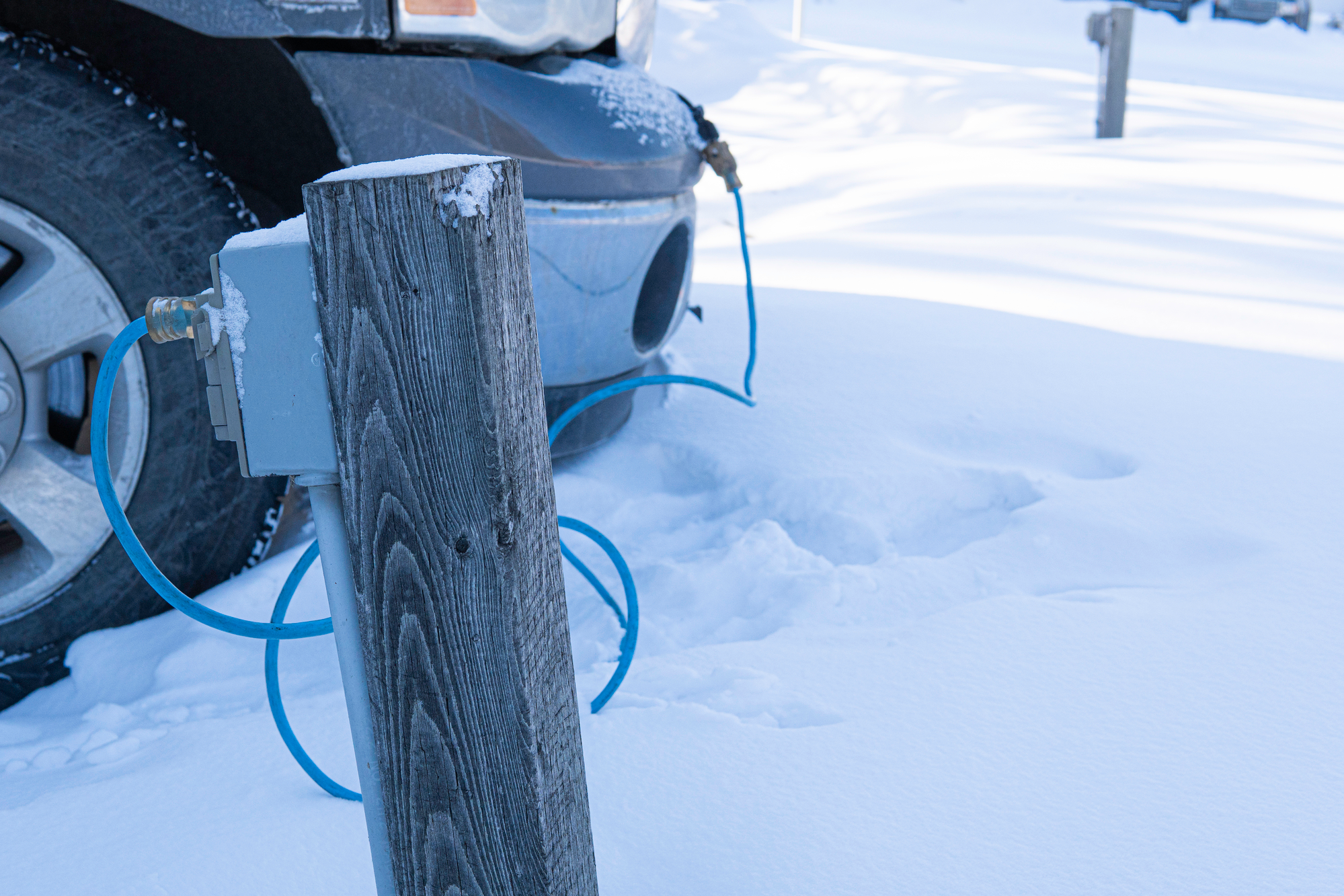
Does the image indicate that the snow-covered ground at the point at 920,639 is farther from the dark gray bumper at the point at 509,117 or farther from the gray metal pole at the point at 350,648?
the dark gray bumper at the point at 509,117

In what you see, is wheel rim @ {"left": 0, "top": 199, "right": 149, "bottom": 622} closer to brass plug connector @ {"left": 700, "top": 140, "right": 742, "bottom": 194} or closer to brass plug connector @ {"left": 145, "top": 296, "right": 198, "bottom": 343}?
brass plug connector @ {"left": 145, "top": 296, "right": 198, "bottom": 343}

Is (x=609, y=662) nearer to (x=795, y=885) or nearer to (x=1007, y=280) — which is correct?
(x=795, y=885)

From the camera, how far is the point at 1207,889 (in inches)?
35.2

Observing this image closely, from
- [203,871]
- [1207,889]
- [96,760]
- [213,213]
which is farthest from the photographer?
[213,213]

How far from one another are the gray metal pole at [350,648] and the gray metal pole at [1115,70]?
635 cm

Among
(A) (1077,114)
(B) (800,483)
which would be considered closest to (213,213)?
(B) (800,483)

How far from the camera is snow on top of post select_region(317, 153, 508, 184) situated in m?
0.64

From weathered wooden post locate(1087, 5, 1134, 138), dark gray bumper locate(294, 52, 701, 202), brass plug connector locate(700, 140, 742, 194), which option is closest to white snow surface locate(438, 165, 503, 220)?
dark gray bumper locate(294, 52, 701, 202)

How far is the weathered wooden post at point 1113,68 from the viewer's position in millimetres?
5973

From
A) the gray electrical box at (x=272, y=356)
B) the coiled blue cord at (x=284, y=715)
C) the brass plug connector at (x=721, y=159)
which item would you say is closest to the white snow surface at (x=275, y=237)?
the gray electrical box at (x=272, y=356)

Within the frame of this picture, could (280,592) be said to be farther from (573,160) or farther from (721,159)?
(721,159)

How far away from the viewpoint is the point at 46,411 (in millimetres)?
1457

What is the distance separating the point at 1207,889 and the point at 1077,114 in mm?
7376

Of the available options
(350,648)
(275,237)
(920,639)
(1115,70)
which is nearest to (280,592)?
(350,648)
